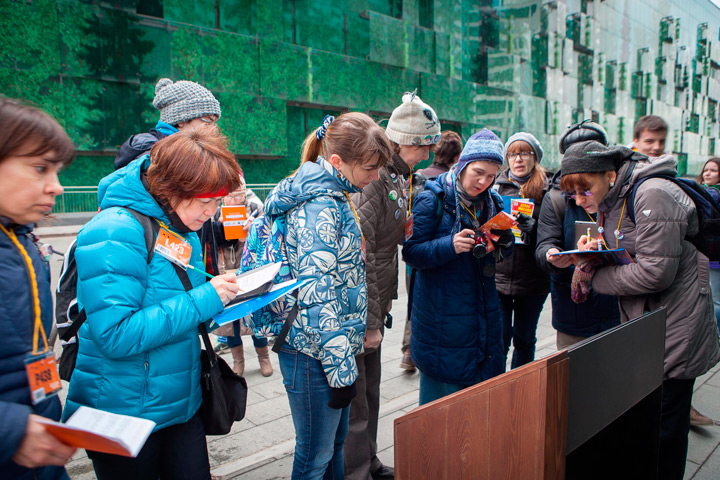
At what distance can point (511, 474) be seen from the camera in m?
1.46

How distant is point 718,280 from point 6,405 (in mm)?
5982

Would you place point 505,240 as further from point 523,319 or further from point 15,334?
point 15,334

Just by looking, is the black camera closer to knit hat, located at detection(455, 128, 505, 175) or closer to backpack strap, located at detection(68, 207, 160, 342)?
knit hat, located at detection(455, 128, 505, 175)

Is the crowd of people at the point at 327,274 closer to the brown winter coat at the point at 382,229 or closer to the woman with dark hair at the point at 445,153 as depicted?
the brown winter coat at the point at 382,229

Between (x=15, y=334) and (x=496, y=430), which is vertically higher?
(x=15, y=334)

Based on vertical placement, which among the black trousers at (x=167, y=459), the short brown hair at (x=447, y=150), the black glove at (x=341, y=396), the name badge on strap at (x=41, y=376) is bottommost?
the black trousers at (x=167, y=459)

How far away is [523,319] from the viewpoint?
12.5 ft

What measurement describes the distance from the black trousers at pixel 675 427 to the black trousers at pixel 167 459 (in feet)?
7.35

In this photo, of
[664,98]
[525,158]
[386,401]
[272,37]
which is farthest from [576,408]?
[664,98]

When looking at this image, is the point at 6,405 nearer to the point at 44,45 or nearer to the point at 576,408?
the point at 576,408

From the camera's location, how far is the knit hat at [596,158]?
8.60 feet

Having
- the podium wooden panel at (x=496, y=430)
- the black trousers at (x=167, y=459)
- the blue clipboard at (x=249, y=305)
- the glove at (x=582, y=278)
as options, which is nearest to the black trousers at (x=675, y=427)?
the glove at (x=582, y=278)

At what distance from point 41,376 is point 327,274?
974 mm

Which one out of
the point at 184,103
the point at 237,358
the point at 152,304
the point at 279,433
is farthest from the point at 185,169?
the point at 237,358
